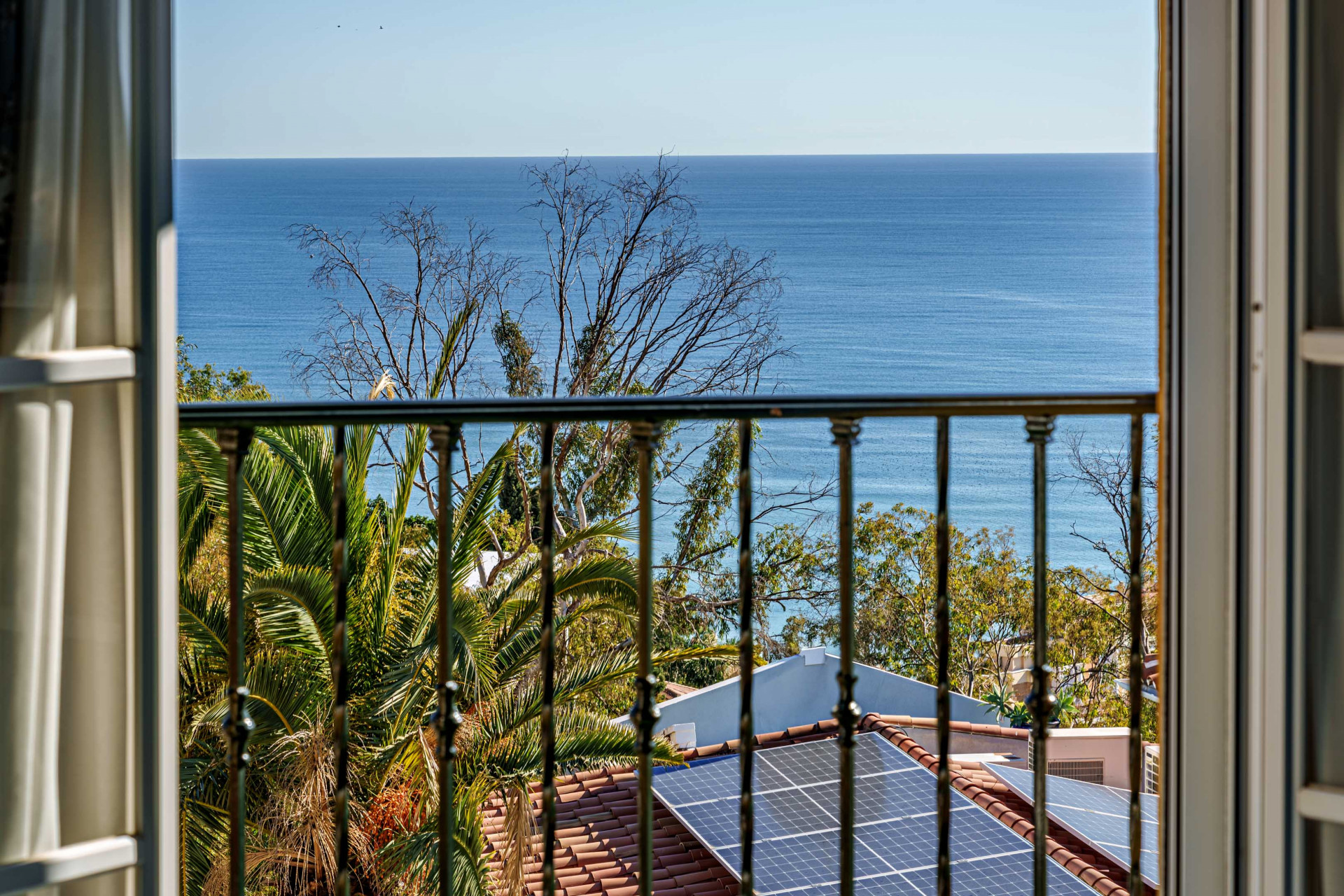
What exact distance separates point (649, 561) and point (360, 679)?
20.0ft

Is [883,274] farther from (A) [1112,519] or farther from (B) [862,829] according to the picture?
(B) [862,829]

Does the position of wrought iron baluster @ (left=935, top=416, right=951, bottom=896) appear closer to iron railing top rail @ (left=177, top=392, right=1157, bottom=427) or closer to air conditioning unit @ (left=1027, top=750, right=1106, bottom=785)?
iron railing top rail @ (left=177, top=392, right=1157, bottom=427)

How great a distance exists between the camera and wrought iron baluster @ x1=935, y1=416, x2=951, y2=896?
164cm

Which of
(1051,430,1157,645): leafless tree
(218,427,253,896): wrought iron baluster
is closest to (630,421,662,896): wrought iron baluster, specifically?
(218,427,253,896): wrought iron baluster

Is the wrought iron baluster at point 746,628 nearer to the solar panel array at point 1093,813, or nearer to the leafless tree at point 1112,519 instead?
the solar panel array at point 1093,813

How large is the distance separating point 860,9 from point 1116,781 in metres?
29.8
